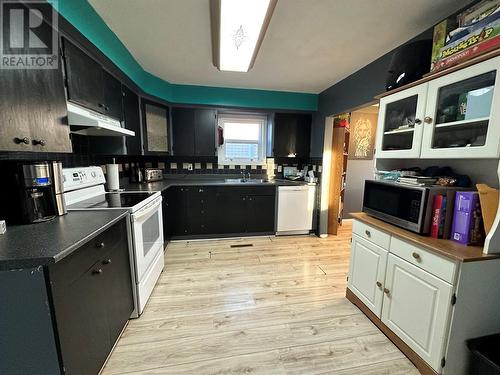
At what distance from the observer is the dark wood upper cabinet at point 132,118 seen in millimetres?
2374

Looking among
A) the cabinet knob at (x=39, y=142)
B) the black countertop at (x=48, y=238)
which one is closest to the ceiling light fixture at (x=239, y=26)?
the cabinet knob at (x=39, y=142)

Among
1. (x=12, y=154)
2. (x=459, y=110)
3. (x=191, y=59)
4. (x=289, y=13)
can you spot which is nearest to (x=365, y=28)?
(x=289, y=13)

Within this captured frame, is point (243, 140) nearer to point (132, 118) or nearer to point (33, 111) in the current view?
point (132, 118)

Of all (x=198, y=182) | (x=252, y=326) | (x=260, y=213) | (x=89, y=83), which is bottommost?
(x=252, y=326)

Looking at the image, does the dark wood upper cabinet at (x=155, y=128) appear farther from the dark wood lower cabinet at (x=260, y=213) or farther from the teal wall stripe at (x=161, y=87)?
the dark wood lower cabinet at (x=260, y=213)

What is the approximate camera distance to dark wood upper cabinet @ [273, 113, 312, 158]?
3.64 m

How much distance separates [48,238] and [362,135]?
15.4ft

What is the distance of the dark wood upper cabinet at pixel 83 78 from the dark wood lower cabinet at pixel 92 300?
991 millimetres

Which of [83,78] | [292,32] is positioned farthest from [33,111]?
[292,32]

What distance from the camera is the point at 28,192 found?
3.80 ft

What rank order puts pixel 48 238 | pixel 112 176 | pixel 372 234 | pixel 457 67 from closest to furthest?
pixel 48 238
pixel 457 67
pixel 372 234
pixel 112 176

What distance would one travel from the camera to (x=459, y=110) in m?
1.30

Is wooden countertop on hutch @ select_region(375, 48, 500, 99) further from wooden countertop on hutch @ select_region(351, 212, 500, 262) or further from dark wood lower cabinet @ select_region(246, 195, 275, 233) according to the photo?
dark wood lower cabinet @ select_region(246, 195, 275, 233)

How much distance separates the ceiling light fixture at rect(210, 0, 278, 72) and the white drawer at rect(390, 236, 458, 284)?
177 cm
